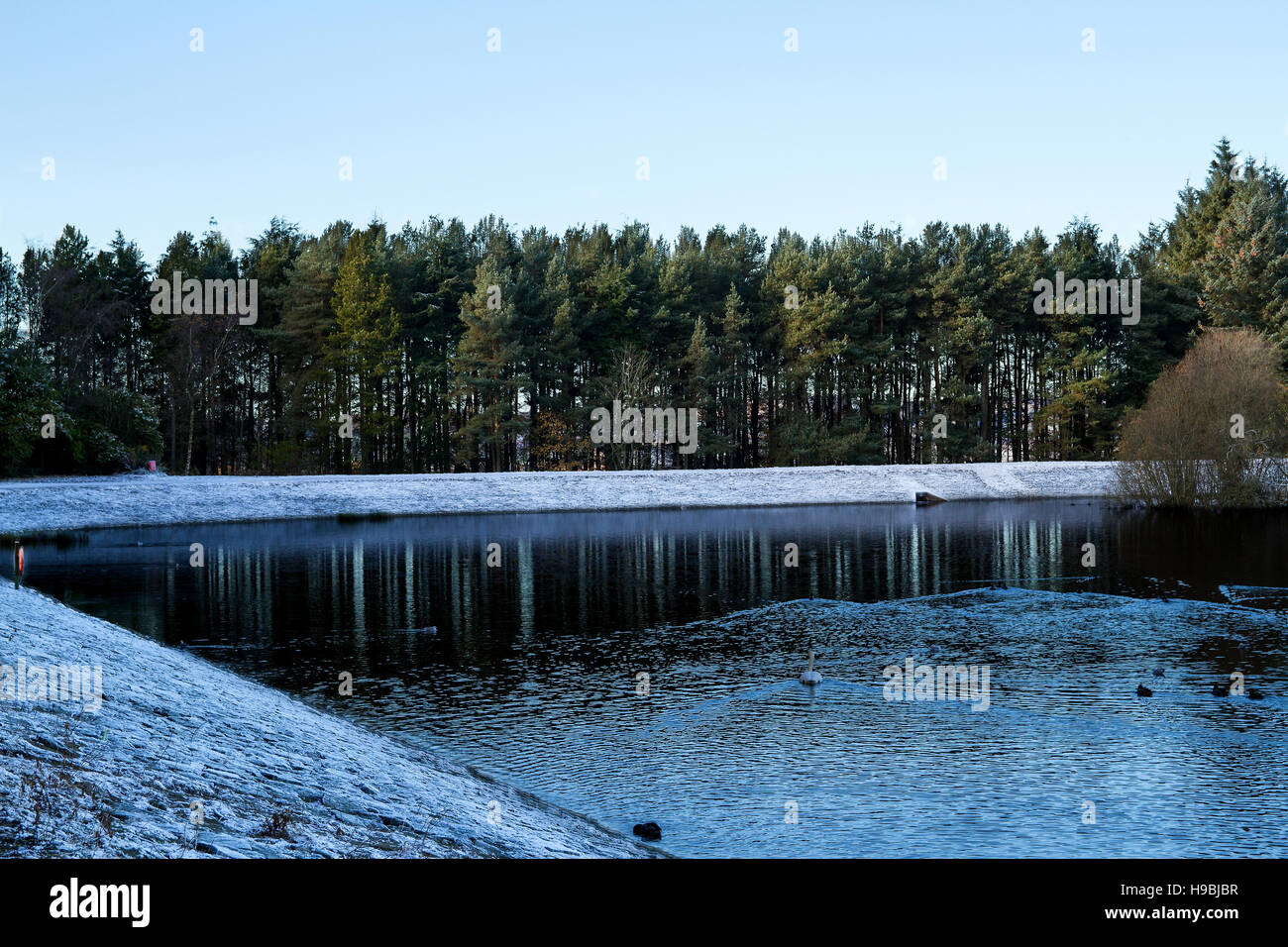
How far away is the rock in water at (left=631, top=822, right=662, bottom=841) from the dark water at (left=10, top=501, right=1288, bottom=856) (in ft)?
0.76

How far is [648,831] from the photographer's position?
9648 millimetres

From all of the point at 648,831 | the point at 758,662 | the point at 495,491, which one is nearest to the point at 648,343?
the point at 495,491

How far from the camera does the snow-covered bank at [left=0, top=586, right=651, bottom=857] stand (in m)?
7.14

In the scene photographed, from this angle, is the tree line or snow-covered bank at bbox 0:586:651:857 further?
the tree line

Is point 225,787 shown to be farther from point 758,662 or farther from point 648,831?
point 758,662

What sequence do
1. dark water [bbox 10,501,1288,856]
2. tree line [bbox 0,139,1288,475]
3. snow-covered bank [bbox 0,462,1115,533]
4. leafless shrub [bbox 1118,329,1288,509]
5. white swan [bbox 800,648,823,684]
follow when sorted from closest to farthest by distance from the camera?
dark water [bbox 10,501,1288,856] < white swan [bbox 800,648,823,684] < snow-covered bank [bbox 0,462,1115,533] < leafless shrub [bbox 1118,329,1288,509] < tree line [bbox 0,139,1288,475]

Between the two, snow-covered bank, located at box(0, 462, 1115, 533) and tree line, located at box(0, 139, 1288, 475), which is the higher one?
tree line, located at box(0, 139, 1288, 475)

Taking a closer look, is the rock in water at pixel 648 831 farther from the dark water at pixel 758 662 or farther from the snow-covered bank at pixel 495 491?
the snow-covered bank at pixel 495 491

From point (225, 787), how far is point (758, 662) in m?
10.4

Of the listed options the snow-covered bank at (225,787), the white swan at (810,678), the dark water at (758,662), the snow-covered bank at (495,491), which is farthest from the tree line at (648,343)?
the snow-covered bank at (225,787)

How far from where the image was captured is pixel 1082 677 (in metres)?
16.2

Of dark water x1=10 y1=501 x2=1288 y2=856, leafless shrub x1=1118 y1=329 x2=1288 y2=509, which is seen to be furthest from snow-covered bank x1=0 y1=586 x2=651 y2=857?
leafless shrub x1=1118 y1=329 x2=1288 y2=509

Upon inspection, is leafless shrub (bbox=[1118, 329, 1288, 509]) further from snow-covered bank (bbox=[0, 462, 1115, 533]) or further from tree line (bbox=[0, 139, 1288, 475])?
tree line (bbox=[0, 139, 1288, 475])
